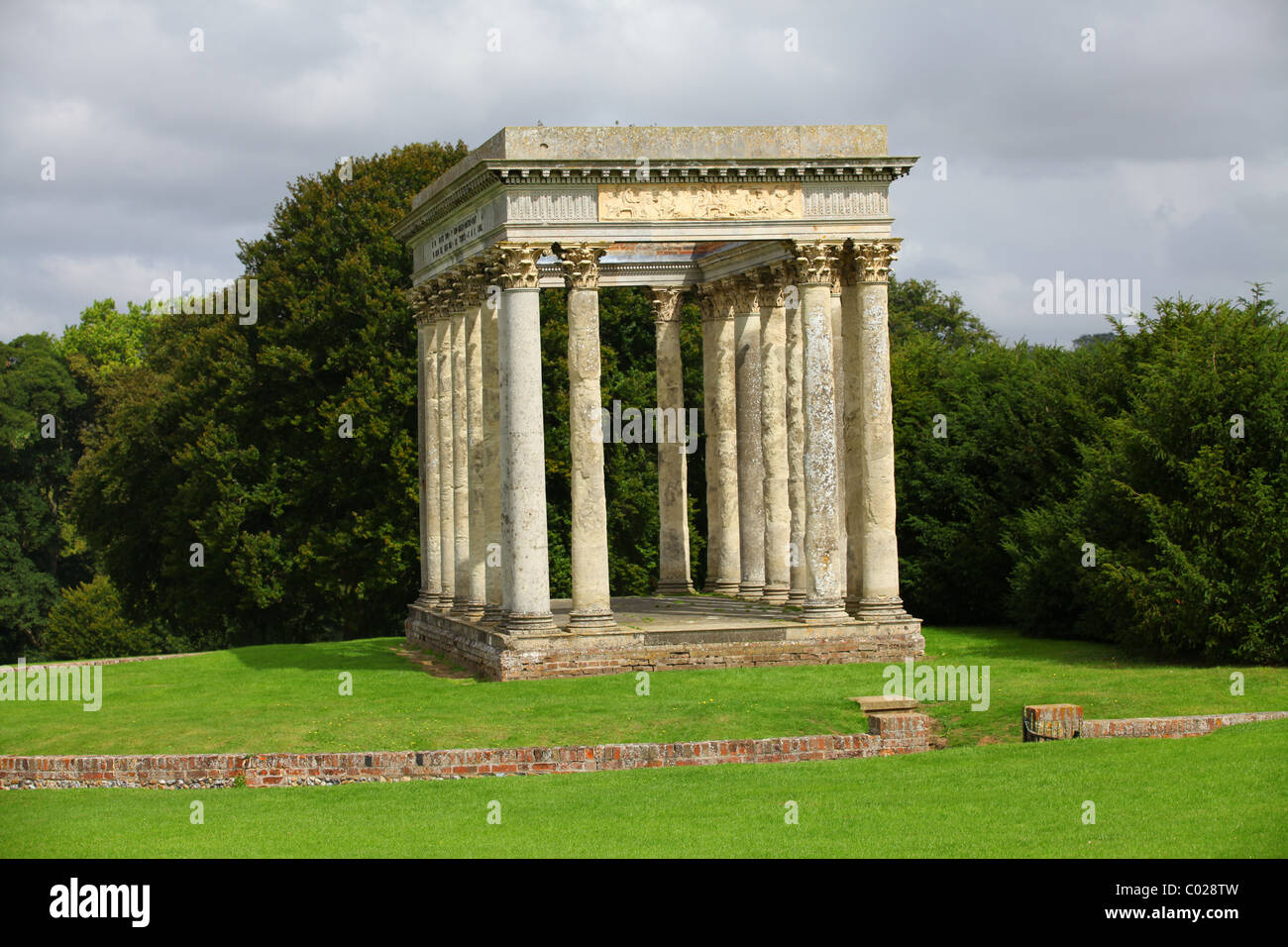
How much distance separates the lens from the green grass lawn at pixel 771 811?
16.4 m

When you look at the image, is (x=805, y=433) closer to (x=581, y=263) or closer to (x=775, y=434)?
(x=775, y=434)

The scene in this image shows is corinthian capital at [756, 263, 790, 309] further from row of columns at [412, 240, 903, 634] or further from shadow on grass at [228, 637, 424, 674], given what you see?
shadow on grass at [228, 637, 424, 674]

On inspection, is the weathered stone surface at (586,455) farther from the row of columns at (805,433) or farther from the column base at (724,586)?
the column base at (724,586)

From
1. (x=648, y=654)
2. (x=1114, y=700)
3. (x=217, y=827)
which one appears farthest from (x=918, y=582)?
(x=217, y=827)

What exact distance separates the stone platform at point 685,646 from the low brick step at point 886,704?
744 cm

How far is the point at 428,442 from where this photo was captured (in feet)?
140

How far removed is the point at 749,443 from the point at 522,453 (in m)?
10.6

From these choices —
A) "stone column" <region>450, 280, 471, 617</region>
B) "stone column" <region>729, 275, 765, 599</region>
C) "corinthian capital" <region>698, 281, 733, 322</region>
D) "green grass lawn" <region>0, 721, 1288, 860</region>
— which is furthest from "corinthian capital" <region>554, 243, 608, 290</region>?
"green grass lawn" <region>0, 721, 1288, 860</region>

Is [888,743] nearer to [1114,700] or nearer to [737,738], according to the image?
[737,738]

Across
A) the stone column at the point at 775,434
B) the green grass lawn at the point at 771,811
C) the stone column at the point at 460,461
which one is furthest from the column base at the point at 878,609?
the green grass lawn at the point at 771,811

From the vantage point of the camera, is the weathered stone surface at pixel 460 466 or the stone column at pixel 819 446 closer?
the stone column at pixel 819 446

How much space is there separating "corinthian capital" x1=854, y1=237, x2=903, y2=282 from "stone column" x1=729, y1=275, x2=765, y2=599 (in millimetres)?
7257

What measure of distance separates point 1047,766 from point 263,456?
42.0 meters

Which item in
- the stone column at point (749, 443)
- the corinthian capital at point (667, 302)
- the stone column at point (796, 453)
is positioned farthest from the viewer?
the corinthian capital at point (667, 302)
